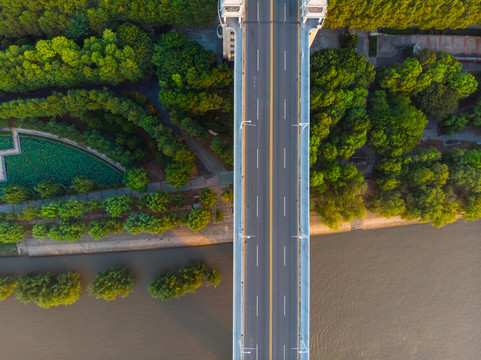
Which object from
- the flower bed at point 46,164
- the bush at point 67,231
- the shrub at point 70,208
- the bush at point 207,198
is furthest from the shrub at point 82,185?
the bush at point 207,198

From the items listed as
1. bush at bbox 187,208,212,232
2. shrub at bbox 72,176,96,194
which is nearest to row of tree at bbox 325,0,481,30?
bush at bbox 187,208,212,232

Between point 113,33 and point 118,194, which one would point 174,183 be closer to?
point 118,194

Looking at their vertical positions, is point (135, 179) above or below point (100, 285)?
above

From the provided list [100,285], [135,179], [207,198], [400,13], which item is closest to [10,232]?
[100,285]

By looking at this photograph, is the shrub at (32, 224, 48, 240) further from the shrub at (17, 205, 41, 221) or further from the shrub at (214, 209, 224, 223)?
the shrub at (214, 209, 224, 223)

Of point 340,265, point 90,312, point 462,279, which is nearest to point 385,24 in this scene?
point 340,265

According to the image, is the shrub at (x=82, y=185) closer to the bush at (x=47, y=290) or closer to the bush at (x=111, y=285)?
the bush at (x=111, y=285)

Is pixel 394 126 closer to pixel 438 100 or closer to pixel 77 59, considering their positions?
pixel 438 100
